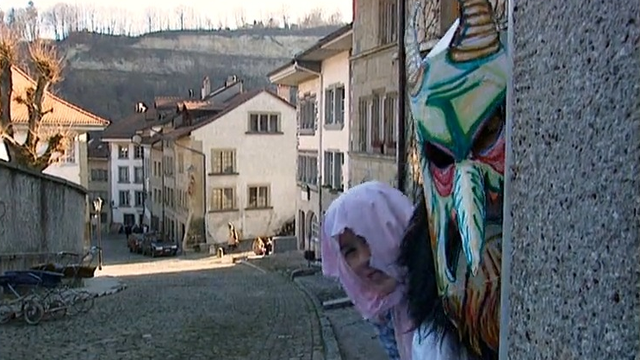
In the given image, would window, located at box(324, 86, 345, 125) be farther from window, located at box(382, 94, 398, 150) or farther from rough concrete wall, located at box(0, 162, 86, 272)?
rough concrete wall, located at box(0, 162, 86, 272)

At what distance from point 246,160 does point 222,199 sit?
2.50m

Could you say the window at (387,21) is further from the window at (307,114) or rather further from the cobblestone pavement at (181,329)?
the window at (307,114)

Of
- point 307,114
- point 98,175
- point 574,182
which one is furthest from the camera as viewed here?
point 98,175

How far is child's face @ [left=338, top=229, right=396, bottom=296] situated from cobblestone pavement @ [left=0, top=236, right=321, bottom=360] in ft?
24.8

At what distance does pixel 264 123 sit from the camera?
130 feet

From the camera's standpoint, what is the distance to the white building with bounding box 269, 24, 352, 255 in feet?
68.8

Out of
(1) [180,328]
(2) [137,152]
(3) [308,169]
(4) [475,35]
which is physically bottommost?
(1) [180,328]

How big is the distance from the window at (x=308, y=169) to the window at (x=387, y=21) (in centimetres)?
1043

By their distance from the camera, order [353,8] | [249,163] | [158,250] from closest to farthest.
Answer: [353,8], [158,250], [249,163]

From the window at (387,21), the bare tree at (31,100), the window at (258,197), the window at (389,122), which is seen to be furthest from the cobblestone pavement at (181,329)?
the window at (258,197)

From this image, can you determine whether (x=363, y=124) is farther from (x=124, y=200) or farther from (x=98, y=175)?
(x=98, y=175)

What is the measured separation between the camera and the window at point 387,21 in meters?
14.2

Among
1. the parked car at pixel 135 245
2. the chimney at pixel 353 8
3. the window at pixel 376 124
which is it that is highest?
the chimney at pixel 353 8

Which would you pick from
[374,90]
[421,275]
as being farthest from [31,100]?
[421,275]
